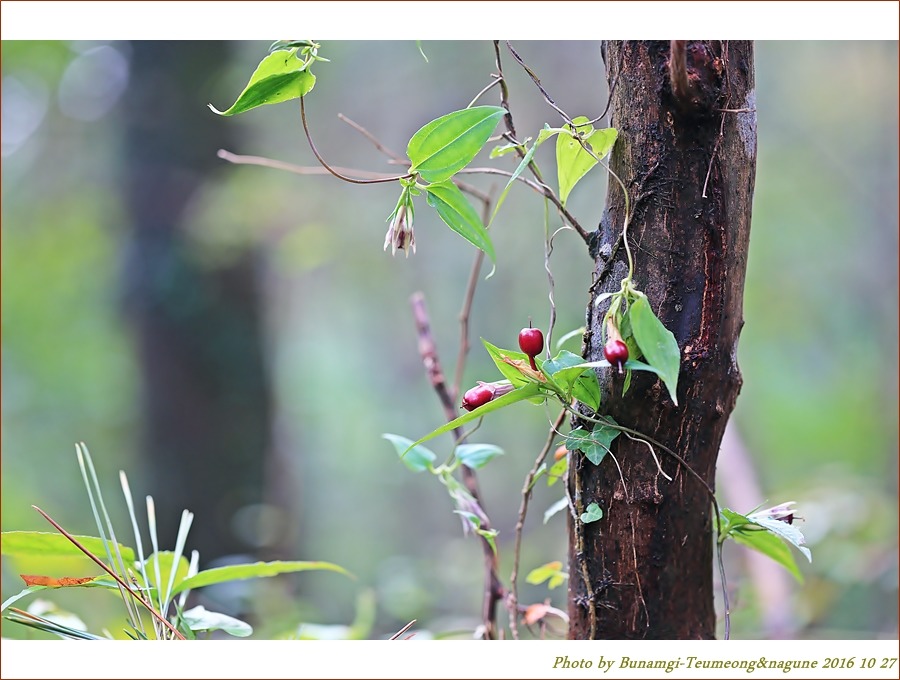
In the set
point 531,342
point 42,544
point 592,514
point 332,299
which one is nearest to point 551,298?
point 531,342

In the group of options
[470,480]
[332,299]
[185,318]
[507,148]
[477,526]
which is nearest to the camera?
[507,148]

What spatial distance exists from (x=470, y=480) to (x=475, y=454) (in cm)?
12

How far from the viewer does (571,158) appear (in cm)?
55

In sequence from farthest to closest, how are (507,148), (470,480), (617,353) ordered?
(470,480) < (507,148) < (617,353)

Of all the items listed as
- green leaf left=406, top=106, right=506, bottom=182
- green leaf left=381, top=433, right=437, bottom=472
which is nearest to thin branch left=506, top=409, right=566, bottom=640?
green leaf left=381, top=433, right=437, bottom=472

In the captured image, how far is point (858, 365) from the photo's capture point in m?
3.13

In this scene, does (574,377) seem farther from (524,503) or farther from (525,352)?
(524,503)

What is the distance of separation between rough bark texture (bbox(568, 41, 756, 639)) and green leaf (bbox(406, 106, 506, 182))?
12 cm

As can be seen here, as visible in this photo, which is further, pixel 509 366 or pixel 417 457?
pixel 417 457

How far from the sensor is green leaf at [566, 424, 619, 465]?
20.3 inches

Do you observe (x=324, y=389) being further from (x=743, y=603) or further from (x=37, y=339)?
(x=743, y=603)

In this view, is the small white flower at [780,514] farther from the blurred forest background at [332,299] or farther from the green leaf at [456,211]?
the blurred forest background at [332,299]

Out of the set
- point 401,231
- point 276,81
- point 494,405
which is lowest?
point 494,405

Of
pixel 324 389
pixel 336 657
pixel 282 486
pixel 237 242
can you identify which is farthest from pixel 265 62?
pixel 324 389
